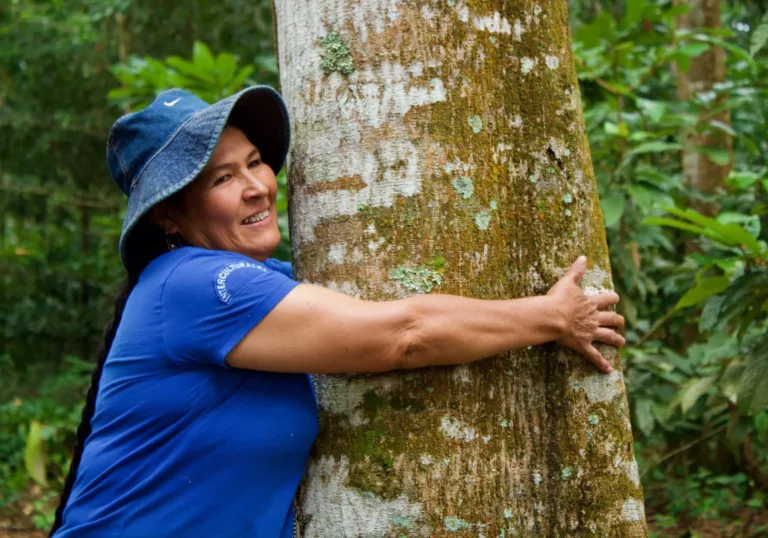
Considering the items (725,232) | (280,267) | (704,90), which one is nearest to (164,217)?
(280,267)

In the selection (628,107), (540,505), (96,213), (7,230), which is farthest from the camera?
(7,230)

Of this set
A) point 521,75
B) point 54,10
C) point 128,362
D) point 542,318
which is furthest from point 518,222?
point 54,10

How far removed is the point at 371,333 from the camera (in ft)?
5.95

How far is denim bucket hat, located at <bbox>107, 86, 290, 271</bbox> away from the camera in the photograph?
1997 millimetres

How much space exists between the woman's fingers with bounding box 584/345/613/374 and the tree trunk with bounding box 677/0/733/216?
346 centimetres

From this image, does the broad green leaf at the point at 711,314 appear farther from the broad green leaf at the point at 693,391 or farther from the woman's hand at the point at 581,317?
the woman's hand at the point at 581,317

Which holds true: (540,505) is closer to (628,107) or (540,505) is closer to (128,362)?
(128,362)

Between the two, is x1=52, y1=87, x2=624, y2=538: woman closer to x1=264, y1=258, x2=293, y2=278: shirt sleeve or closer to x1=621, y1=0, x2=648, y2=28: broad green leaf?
x1=264, y1=258, x2=293, y2=278: shirt sleeve

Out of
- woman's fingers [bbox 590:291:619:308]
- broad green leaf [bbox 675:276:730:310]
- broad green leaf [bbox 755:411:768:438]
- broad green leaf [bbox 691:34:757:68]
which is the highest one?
broad green leaf [bbox 691:34:757:68]

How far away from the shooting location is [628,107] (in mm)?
4863

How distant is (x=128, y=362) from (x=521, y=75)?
4.14 feet

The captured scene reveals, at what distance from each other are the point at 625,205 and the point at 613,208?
507 mm

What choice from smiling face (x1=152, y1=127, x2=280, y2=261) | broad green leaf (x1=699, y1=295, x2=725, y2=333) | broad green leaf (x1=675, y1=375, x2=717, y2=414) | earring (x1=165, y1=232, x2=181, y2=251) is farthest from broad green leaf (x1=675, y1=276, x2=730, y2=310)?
earring (x1=165, y1=232, x2=181, y2=251)

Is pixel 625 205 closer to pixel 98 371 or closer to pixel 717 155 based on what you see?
pixel 717 155
